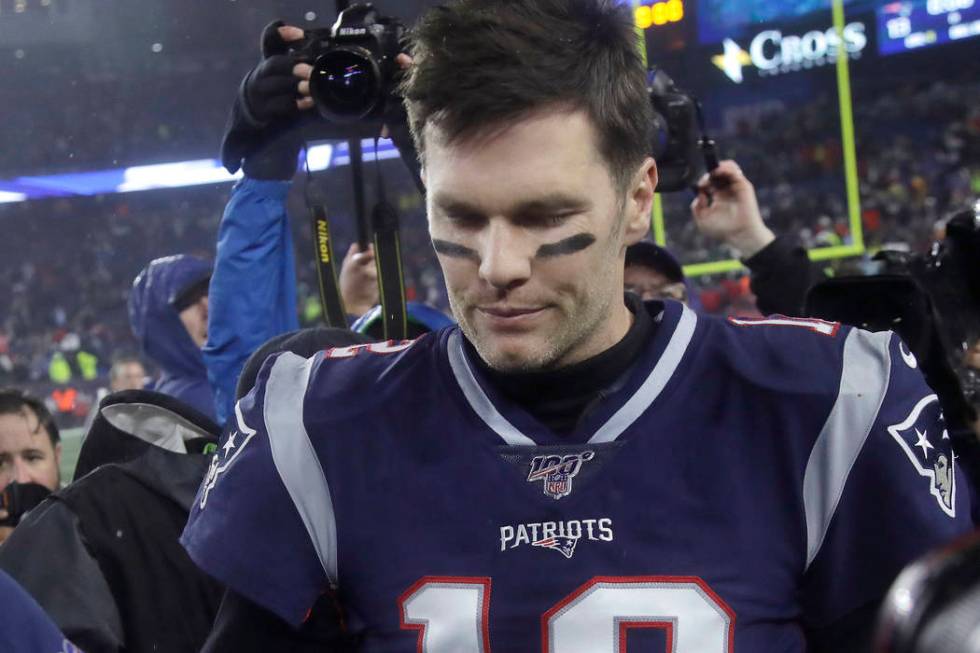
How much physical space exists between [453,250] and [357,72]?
730 millimetres

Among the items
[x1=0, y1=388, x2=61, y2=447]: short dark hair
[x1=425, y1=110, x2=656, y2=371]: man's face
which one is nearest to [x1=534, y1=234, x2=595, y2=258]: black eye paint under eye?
[x1=425, y1=110, x2=656, y2=371]: man's face

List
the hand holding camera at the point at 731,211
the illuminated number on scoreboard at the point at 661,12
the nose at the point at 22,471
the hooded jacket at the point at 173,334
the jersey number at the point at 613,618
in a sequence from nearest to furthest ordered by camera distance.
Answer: the jersey number at the point at 613,618, the hand holding camera at the point at 731,211, the nose at the point at 22,471, the hooded jacket at the point at 173,334, the illuminated number on scoreboard at the point at 661,12

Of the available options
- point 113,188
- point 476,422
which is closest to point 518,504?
point 476,422

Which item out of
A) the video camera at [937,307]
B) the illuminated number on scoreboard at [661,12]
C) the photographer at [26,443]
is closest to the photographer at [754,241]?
the video camera at [937,307]

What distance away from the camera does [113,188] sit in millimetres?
6641

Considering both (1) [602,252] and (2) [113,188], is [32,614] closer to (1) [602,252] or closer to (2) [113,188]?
(1) [602,252]

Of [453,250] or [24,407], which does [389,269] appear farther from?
[453,250]

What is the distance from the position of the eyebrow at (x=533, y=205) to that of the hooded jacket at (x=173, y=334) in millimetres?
1556

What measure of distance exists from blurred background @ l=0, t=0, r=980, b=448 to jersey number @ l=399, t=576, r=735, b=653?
99 centimetres

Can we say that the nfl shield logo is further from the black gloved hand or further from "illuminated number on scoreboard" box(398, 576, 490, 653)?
the black gloved hand

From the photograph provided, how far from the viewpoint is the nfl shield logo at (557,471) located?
92cm

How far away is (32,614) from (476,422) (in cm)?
37

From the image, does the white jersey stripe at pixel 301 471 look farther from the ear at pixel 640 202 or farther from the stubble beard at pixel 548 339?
the ear at pixel 640 202

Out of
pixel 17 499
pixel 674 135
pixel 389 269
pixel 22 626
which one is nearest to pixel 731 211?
pixel 674 135
